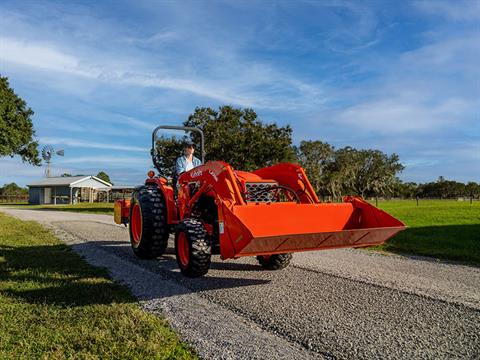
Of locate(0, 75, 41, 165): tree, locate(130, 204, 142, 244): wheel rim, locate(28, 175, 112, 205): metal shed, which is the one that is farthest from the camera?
locate(28, 175, 112, 205): metal shed

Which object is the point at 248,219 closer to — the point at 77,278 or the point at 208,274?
the point at 208,274

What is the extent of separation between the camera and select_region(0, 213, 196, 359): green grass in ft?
11.9

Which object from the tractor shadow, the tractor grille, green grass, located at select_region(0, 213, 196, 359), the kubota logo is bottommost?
green grass, located at select_region(0, 213, 196, 359)

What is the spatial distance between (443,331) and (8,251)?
840cm

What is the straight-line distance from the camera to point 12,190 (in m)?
89.1

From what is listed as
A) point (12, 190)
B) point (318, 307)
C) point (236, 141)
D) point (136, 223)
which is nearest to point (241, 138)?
point (236, 141)

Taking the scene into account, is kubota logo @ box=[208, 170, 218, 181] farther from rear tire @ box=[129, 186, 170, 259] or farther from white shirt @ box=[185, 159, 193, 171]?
rear tire @ box=[129, 186, 170, 259]

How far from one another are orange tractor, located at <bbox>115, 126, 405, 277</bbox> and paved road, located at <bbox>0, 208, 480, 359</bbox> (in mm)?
521

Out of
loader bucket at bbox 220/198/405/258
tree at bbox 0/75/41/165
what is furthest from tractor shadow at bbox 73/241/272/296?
tree at bbox 0/75/41/165

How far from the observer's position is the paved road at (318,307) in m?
3.73

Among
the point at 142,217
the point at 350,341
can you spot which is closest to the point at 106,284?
the point at 142,217

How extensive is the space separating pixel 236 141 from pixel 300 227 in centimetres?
2042

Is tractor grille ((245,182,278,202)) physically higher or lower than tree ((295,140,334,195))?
lower

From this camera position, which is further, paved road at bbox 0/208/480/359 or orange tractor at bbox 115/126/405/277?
orange tractor at bbox 115/126/405/277
